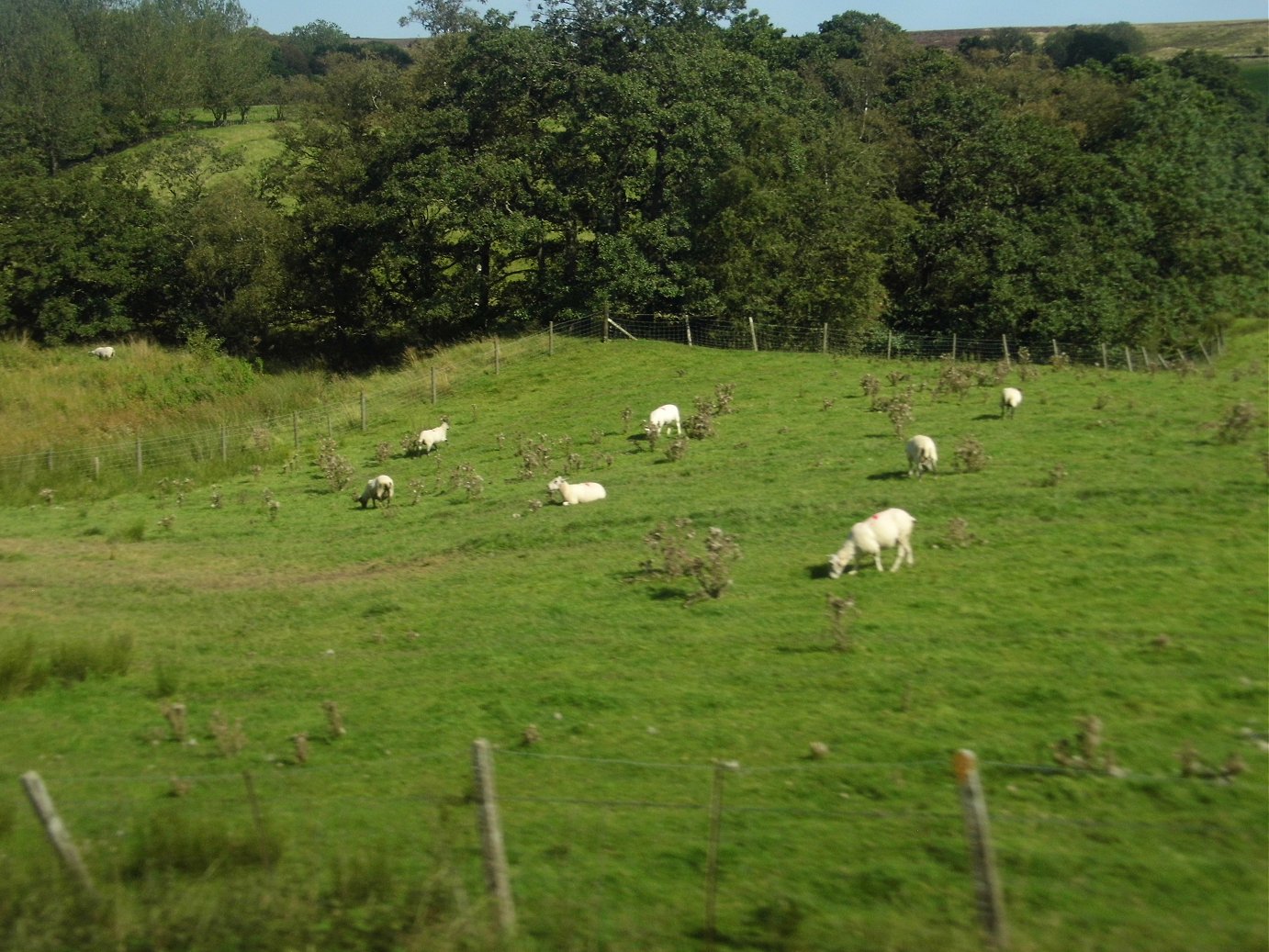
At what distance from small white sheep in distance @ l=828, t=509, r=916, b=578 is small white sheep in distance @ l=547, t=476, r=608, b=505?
25.6 feet

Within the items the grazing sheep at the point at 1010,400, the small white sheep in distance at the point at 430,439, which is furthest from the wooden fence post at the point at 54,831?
the small white sheep in distance at the point at 430,439

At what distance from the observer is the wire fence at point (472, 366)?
1286 inches

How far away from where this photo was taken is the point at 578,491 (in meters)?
23.1

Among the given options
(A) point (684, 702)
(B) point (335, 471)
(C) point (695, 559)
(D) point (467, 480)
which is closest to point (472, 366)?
(B) point (335, 471)

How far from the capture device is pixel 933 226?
46.7 metres

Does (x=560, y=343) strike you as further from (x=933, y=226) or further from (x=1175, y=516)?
(x=1175, y=516)

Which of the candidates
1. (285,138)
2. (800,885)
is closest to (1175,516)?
(800,885)

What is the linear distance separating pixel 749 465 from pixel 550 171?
2535 centimetres

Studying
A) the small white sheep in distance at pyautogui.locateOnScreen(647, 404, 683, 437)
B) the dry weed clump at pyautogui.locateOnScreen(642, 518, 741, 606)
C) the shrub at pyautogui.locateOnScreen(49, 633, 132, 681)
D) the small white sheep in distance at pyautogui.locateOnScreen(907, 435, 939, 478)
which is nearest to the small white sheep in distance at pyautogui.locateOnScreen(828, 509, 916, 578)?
the dry weed clump at pyautogui.locateOnScreen(642, 518, 741, 606)

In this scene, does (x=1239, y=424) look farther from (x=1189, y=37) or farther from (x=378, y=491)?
(x=1189, y=37)

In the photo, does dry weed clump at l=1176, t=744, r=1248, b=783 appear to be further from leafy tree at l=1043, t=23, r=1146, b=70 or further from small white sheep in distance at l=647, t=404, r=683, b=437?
leafy tree at l=1043, t=23, r=1146, b=70

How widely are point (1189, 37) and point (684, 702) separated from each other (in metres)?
121

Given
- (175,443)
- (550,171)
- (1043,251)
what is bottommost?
(175,443)

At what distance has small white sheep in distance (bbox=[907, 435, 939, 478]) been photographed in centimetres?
2066
